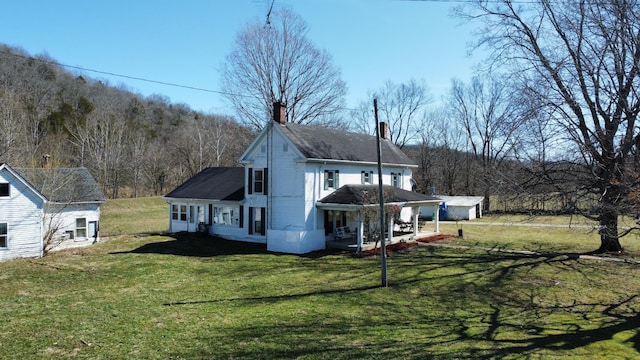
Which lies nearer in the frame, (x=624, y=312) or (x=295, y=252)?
(x=624, y=312)

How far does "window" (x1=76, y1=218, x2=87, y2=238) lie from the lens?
26.9 metres

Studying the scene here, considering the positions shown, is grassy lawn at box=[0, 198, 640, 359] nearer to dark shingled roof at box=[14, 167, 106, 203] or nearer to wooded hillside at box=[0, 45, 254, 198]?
dark shingled roof at box=[14, 167, 106, 203]

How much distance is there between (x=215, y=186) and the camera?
32.2m

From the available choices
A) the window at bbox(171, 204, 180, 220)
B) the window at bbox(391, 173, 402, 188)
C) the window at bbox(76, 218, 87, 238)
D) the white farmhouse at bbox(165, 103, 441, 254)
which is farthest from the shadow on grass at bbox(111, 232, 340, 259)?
the window at bbox(391, 173, 402, 188)

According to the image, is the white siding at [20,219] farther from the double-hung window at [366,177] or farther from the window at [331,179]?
the double-hung window at [366,177]

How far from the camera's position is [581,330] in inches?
490

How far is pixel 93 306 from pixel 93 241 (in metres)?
14.9

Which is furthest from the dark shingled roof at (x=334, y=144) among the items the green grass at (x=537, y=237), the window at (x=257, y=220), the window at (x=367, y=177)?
the green grass at (x=537, y=237)

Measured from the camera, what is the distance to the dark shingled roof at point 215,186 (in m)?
30.3

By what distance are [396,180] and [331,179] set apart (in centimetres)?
838

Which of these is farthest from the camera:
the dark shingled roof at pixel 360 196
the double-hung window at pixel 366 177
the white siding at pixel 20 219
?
the double-hung window at pixel 366 177

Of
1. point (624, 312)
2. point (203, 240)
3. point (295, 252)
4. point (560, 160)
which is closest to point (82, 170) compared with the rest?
point (203, 240)

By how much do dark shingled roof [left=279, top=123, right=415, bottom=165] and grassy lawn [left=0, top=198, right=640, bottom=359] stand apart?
6.91 meters

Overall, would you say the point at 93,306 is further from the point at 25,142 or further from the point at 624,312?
the point at 25,142
